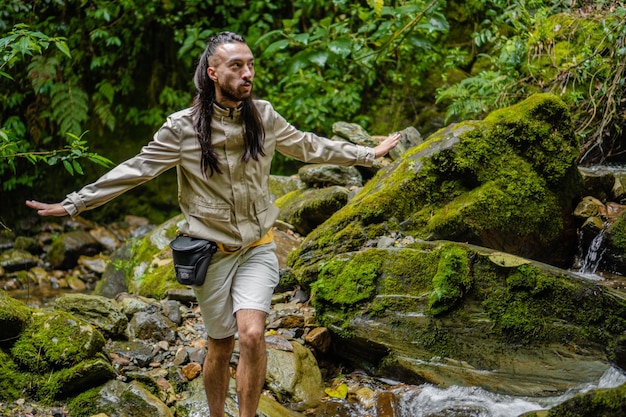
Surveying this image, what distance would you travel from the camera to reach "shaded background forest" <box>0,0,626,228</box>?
6.78m

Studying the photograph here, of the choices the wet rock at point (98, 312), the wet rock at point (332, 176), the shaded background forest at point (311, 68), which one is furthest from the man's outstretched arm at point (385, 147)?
the shaded background forest at point (311, 68)

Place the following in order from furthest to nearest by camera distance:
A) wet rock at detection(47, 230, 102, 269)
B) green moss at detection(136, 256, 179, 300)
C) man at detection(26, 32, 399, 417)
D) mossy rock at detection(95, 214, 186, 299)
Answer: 1. wet rock at detection(47, 230, 102, 269)
2. mossy rock at detection(95, 214, 186, 299)
3. green moss at detection(136, 256, 179, 300)
4. man at detection(26, 32, 399, 417)

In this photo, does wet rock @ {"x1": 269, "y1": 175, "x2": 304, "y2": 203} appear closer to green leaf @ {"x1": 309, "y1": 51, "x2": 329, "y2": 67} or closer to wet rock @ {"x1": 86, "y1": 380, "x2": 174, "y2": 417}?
green leaf @ {"x1": 309, "y1": 51, "x2": 329, "y2": 67}

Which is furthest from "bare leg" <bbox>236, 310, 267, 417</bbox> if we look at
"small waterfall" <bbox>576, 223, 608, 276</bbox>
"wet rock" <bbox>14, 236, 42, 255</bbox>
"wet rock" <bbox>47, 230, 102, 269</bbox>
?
"wet rock" <bbox>14, 236, 42, 255</bbox>

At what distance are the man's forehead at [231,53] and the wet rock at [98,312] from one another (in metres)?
2.12

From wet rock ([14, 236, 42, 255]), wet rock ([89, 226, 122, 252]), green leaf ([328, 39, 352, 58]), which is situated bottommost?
wet rock ([14, 236, 42, 255])

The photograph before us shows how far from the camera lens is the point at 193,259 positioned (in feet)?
9.78

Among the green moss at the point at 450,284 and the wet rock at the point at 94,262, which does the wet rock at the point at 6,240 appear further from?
the green moss at the point at 450,284

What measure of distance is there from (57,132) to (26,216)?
59.5 inches

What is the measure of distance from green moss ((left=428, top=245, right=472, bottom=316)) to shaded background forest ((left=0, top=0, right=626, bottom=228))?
3.04 meters

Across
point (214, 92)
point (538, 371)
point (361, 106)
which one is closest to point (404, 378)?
point (538, 371)

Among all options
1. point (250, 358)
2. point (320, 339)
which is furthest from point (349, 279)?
point (250, 358)

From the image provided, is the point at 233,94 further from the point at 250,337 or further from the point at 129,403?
the point at 129,403

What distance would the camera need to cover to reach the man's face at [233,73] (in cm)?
298
